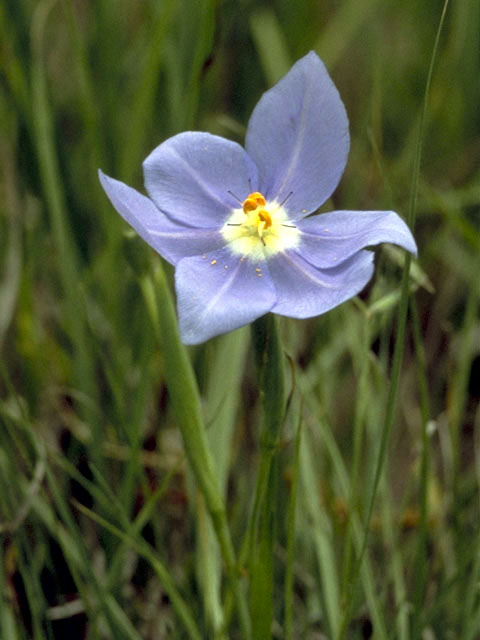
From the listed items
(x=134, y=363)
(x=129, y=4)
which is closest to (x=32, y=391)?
(x=134, y=363)

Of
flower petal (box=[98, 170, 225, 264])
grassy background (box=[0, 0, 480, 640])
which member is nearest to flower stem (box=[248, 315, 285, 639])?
grassy background (box=[0, 0, 480, 640])

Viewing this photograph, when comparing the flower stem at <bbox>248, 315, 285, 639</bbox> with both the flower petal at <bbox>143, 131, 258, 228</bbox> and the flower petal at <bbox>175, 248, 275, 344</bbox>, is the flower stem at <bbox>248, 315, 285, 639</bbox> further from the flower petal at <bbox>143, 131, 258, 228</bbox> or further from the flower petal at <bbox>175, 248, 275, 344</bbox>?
the flower petal at <bbox>143, 131, 258, 228</bbox>

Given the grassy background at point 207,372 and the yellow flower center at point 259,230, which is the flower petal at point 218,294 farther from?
the grassy background at point 207,372

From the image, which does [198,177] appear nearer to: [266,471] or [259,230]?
[259,230]

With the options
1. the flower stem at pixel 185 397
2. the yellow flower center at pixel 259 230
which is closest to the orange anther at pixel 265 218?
the yellow flower center at pixel 259 230

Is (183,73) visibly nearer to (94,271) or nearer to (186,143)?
(94,271)

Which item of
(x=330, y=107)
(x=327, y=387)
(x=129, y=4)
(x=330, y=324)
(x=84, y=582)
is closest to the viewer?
(x=330, y=107)
